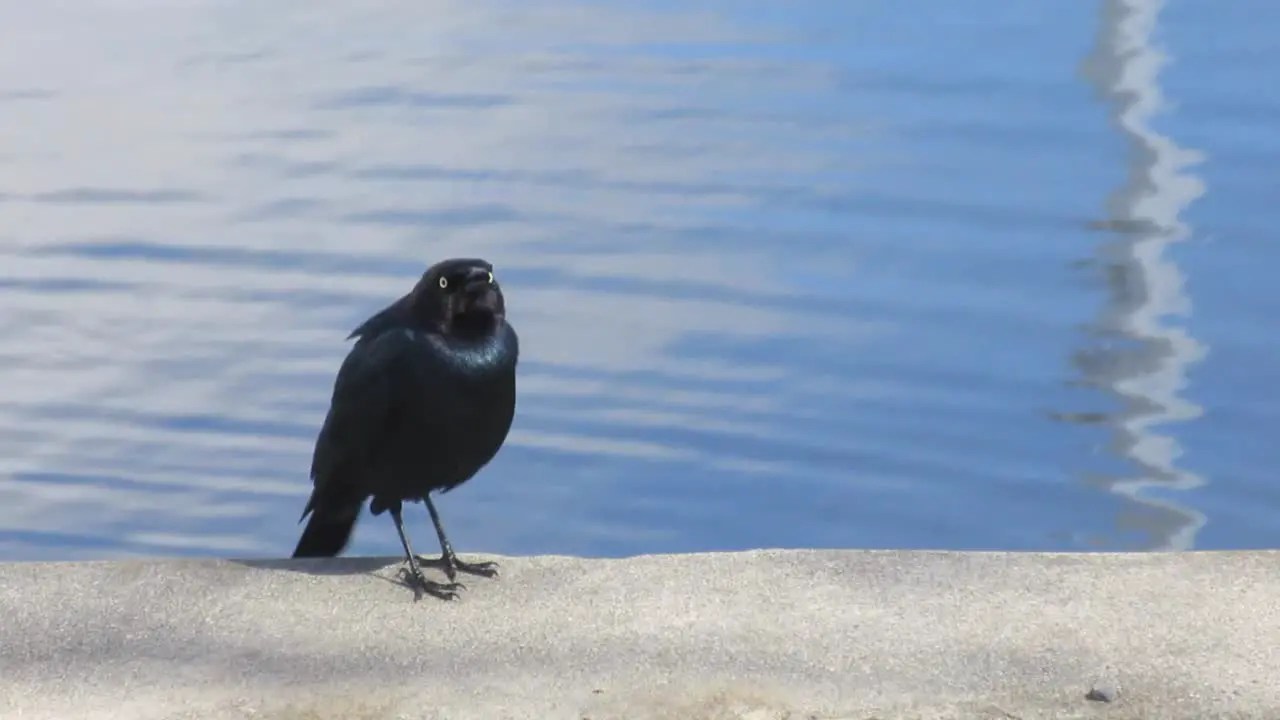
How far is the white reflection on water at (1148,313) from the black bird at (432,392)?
229 cm

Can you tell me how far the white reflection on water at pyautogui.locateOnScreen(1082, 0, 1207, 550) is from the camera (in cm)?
626

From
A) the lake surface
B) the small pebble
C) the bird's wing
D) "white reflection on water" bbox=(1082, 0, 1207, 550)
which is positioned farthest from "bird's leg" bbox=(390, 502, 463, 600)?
"white reflection on water" bbox=(1082, 0, 1207, 550)

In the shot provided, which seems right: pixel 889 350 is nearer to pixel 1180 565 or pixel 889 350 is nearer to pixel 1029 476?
pixel 1029 476

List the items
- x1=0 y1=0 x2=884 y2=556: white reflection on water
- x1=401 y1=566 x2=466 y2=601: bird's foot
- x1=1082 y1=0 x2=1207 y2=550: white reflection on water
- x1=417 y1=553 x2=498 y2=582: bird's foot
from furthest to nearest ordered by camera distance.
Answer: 1. x1=0 y1=0 x2=884 y2=556: white reflection on water
2. x1=1082 y1=0 x2=1207 y2=550: white reflection on water
3. x1=417 y1=553 x2=498 y2=582: bird's foot
4. x1=401 y1=566 x2=466 y2=601: bird's foot

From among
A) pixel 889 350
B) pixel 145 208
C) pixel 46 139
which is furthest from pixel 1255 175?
pixel 46 139

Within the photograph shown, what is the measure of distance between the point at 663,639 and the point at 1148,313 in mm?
4096

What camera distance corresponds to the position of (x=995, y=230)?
819cm

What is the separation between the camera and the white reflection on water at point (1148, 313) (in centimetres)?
626

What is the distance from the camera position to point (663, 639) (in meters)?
3.78

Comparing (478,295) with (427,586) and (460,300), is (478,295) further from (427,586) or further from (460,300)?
(427,586)

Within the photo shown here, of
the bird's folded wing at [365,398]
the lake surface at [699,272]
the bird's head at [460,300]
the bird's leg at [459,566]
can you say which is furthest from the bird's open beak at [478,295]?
the lake surface at [699,272]

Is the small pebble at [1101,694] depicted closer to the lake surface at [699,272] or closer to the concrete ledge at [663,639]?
the concrete ledge at [663,639]

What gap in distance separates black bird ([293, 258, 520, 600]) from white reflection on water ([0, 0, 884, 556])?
5.78 ft

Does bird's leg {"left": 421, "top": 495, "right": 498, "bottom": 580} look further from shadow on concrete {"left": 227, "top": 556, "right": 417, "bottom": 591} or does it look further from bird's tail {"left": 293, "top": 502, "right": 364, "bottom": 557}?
bird's tail {"left": 293, "top": 502, "right": 364, "bottom": 557}
